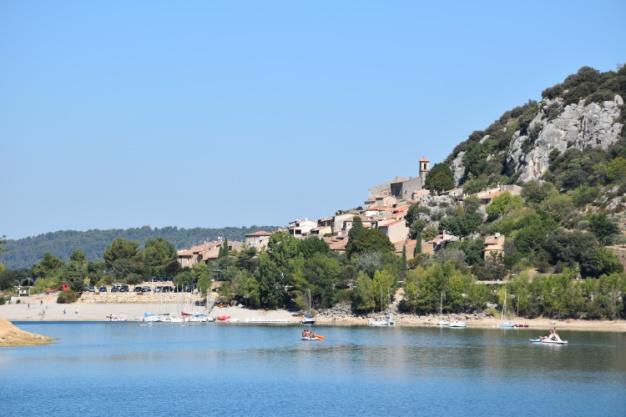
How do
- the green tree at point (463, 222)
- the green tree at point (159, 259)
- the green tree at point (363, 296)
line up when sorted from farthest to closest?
the green tree at point (159, 259) → the green tree at point (463, 222) → the green tree at point (363, 296)

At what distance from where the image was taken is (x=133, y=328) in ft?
303

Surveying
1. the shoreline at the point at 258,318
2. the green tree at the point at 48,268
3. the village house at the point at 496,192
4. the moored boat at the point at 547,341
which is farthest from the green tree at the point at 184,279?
the moored boat at the point at 547,341

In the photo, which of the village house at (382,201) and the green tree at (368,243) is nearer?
the green tree at (368,243)

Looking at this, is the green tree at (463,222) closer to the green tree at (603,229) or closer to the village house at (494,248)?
the village house at (494,248)

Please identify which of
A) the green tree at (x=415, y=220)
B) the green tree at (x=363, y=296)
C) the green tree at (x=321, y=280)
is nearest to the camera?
the green tree at (x=363, y=296)

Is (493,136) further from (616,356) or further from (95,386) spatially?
(95,386)

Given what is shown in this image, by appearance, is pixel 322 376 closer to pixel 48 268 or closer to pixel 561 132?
pixel 561 132

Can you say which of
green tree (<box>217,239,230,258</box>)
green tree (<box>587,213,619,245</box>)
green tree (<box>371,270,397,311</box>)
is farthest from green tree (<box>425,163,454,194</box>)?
green tree (<box>371,270,397,311</box>)

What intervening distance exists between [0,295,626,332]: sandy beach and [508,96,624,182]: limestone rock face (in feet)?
101

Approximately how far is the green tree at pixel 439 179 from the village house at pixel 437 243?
15.3m

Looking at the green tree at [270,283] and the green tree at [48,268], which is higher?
the green tree at [48,268]

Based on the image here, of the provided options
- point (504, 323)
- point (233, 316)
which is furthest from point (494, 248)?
point (233, 316)

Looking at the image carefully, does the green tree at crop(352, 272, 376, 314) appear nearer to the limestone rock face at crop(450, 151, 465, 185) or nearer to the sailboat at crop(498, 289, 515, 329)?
the sailboat at crop(498, 289, 515, 329)

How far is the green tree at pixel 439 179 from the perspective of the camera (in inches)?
4776
